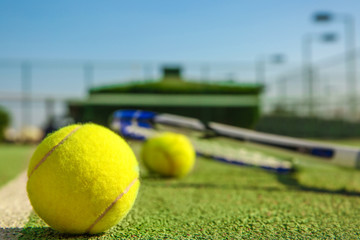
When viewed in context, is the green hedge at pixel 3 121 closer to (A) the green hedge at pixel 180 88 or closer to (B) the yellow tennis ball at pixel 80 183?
(A) the green hedge at pixel 180 88

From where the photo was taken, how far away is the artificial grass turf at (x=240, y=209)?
2412 mm

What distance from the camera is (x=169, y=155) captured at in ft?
14.9

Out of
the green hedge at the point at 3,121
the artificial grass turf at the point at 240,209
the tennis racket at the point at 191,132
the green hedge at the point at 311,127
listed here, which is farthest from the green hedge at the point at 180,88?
the artificial grass turf at the point at 240,209

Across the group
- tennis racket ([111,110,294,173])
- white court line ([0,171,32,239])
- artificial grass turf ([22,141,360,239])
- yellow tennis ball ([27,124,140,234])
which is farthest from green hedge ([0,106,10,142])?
yellow tennis ball ([27,124,140,234])

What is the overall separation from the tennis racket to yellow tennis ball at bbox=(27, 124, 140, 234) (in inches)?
109

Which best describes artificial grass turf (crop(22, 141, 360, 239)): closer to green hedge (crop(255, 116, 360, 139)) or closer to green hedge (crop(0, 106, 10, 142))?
green hedge (crop(0, 106, 10, 142))

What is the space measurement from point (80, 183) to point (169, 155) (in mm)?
2496

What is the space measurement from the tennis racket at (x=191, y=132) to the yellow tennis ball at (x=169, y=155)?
399 millimetres

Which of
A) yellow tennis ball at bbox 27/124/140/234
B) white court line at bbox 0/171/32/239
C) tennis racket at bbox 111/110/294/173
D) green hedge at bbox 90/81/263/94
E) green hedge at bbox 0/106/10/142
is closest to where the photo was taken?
yellow tennis ball at bbox 27/124/140/234

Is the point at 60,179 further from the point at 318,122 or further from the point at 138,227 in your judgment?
the point at 318,122

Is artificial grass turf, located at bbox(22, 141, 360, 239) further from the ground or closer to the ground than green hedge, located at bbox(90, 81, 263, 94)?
closer to the ground

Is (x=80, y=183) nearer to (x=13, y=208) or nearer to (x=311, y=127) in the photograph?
(x=13, y=208)

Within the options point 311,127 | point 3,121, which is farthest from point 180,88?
point 3,121

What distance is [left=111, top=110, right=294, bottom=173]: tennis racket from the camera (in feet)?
16.7
